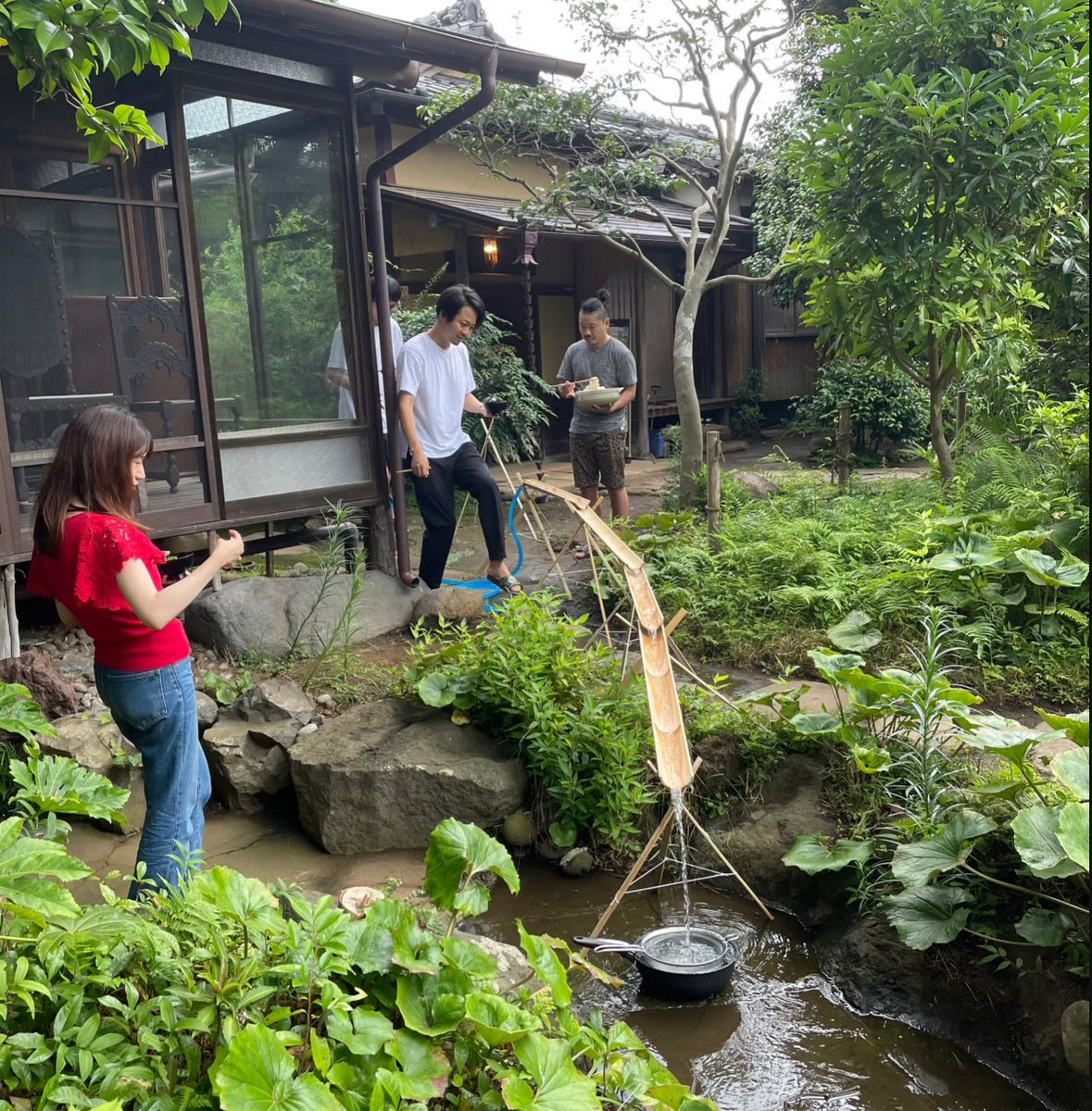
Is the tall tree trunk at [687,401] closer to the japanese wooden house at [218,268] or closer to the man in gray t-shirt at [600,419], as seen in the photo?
the man in gray t-shirt at [600,419]

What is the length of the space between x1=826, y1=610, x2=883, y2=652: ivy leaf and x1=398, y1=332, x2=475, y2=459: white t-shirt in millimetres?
2789

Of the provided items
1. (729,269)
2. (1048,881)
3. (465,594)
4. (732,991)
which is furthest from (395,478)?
(729,269)

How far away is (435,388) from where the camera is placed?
663 cm

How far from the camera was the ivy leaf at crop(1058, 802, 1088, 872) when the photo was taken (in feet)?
9.20

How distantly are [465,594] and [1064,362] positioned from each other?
18.0ft

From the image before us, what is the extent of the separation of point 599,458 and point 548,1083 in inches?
247

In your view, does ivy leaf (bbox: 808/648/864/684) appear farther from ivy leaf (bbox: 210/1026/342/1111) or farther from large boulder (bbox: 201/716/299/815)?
ivy leaf (bbox: 210/1026/342/1111)

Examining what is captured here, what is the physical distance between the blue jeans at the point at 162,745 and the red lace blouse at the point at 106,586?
0.19ft

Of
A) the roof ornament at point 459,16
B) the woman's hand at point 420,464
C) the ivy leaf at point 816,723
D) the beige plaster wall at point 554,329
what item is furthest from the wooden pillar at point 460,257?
the ivy leaf at point 816,723

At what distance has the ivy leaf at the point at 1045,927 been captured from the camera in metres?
3.21

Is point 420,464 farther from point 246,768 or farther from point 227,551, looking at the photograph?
point 227,551

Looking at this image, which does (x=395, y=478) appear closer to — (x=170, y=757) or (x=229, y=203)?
(x=229, y=203)

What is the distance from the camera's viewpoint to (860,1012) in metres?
3.64

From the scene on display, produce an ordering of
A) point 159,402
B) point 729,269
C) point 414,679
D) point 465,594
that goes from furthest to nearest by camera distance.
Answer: point 729,269 → point 465,594 → point 159,402 → point 414,679
